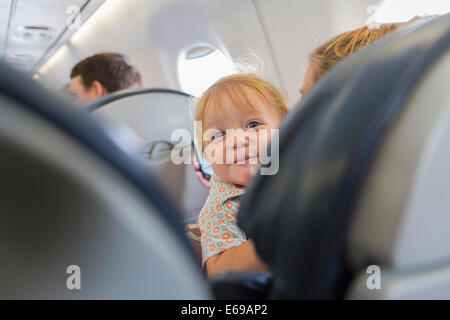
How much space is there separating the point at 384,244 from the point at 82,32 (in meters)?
4.95

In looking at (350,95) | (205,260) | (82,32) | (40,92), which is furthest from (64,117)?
(82,32)

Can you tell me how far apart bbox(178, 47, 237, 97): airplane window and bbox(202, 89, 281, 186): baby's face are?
3.59 feet

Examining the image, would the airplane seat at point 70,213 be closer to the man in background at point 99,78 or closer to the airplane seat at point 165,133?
the airplane seat at point 165,133

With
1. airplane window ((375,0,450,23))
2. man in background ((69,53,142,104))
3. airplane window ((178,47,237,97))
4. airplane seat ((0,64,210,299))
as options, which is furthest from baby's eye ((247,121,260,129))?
man in background ((69,53,142,104))

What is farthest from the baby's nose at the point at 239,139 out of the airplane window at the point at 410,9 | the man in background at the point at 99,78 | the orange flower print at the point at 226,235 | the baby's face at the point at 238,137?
the man in background at the point at 99,78

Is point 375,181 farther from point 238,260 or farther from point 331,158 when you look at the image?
point 238,260

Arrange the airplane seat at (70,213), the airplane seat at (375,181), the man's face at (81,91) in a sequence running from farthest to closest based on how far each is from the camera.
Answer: the man's face at (81,91)
the airplane seat at (375,181)
the airplane seat at (70,213)

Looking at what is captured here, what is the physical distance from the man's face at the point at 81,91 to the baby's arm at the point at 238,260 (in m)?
1.56

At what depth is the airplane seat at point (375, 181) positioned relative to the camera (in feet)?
1.24

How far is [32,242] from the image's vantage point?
230 millimetres

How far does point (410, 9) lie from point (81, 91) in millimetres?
1798

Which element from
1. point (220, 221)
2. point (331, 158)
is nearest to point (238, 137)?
point (220, 221)

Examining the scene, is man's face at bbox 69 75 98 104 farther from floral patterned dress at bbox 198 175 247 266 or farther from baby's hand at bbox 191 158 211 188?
floral patterned dress at bbox 198 175 247 266

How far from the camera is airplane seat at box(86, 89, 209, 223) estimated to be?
5.59ft
